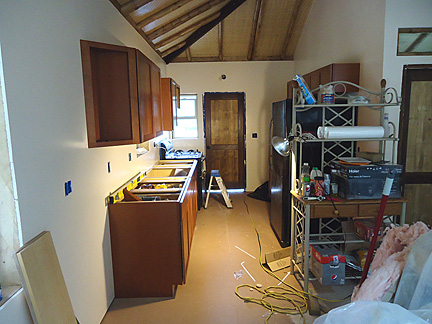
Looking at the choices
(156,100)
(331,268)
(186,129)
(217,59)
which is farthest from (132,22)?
(331,268)

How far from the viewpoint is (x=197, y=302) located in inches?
106

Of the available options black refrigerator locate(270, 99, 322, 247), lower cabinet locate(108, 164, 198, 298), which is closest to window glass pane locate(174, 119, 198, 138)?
black refrigerator locate(270, 99, 322, 247)

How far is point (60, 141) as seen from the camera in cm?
182

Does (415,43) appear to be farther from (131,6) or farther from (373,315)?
(373,315)

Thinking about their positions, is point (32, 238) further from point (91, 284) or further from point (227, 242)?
point (227, 242)

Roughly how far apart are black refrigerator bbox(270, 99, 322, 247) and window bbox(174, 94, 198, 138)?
264 centimetres

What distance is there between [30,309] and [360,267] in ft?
9.27

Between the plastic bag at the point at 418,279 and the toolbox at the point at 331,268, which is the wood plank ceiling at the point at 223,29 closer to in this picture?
the toolbox at the point at 331,268

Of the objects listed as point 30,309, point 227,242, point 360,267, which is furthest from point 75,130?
point 360,267

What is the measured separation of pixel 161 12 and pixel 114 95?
5.48 ft

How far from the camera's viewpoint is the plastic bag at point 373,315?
932 mm

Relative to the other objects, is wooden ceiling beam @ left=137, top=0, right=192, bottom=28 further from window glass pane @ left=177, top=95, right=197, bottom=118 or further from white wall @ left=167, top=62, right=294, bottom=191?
window glass pane @ left=177, top=95, right=197, bottom=118

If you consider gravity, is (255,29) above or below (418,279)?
above

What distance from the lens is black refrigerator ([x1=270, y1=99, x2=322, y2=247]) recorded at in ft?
11.0
